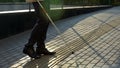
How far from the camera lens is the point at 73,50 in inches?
299

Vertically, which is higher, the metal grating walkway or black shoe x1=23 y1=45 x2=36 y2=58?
black shoe x1=23 y1=45 x2=36 y2=58

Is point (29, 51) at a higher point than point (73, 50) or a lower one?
higher

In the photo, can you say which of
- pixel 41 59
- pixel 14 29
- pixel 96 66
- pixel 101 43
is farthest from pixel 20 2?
pixel 96 66

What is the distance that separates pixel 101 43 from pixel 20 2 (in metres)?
4.73

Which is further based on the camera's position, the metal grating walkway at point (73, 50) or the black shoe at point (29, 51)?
the black shoe at point (29, 51)

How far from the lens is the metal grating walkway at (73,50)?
636 cm

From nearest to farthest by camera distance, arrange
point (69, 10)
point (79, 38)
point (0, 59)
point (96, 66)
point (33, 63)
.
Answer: point (96, 66) → point (33, 63) → point (0, 59) → point (79, 38) → point (69, 10)

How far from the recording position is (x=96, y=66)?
6059mm

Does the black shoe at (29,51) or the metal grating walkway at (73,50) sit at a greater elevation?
the black shoe at (29,51)

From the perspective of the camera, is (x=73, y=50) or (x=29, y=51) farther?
(x=73, y=50)

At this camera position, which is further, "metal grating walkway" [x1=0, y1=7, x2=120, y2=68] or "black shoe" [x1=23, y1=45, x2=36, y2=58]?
"black shoe" [x1=23, y1=45, x2=36, y2=58]

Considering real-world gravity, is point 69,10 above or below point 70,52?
below

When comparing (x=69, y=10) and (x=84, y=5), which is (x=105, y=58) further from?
(x=84, y=5)

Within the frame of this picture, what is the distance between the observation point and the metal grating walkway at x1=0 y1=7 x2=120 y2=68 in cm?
636
